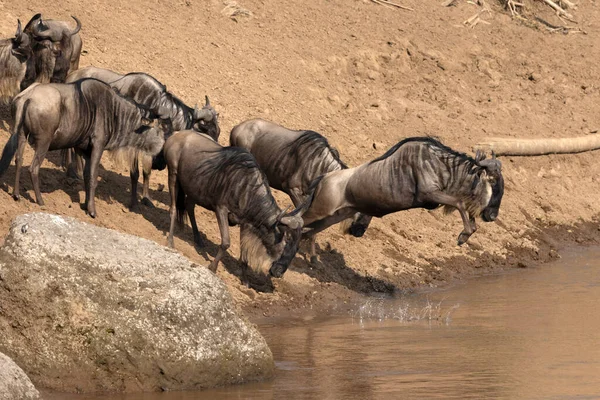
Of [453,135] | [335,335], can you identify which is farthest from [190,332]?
[453,135]

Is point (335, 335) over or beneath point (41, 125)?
beneath

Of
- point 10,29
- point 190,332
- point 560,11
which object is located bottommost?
point 560,11

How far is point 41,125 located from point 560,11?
1648 centimetres

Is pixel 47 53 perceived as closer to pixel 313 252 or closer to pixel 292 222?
pixel 313 252

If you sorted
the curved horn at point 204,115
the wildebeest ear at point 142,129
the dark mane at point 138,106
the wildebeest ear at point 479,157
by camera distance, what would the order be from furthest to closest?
the curved horn at point 204,115 → the wildebeest ear at point 142,129 → the dark mane at point 138,106 → the wildebeest ear at point 479,157

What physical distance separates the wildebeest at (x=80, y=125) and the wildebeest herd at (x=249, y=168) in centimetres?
1

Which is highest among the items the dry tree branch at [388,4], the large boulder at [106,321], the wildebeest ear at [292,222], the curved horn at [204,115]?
the large boulder at [106,321]

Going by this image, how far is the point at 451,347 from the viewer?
11.3 m

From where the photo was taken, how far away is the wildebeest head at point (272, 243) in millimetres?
13375

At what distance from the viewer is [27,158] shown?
1510 centimetres

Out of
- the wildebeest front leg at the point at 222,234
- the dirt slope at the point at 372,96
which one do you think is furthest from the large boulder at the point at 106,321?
the wildebeest front leg at the point at 222,234

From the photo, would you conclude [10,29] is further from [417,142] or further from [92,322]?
[92,322]

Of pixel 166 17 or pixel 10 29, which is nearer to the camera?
pixel 10 29

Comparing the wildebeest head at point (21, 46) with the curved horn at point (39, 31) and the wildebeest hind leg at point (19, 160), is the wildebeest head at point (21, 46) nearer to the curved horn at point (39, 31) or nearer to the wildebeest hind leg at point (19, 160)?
the curved horn at point (39, 31)
